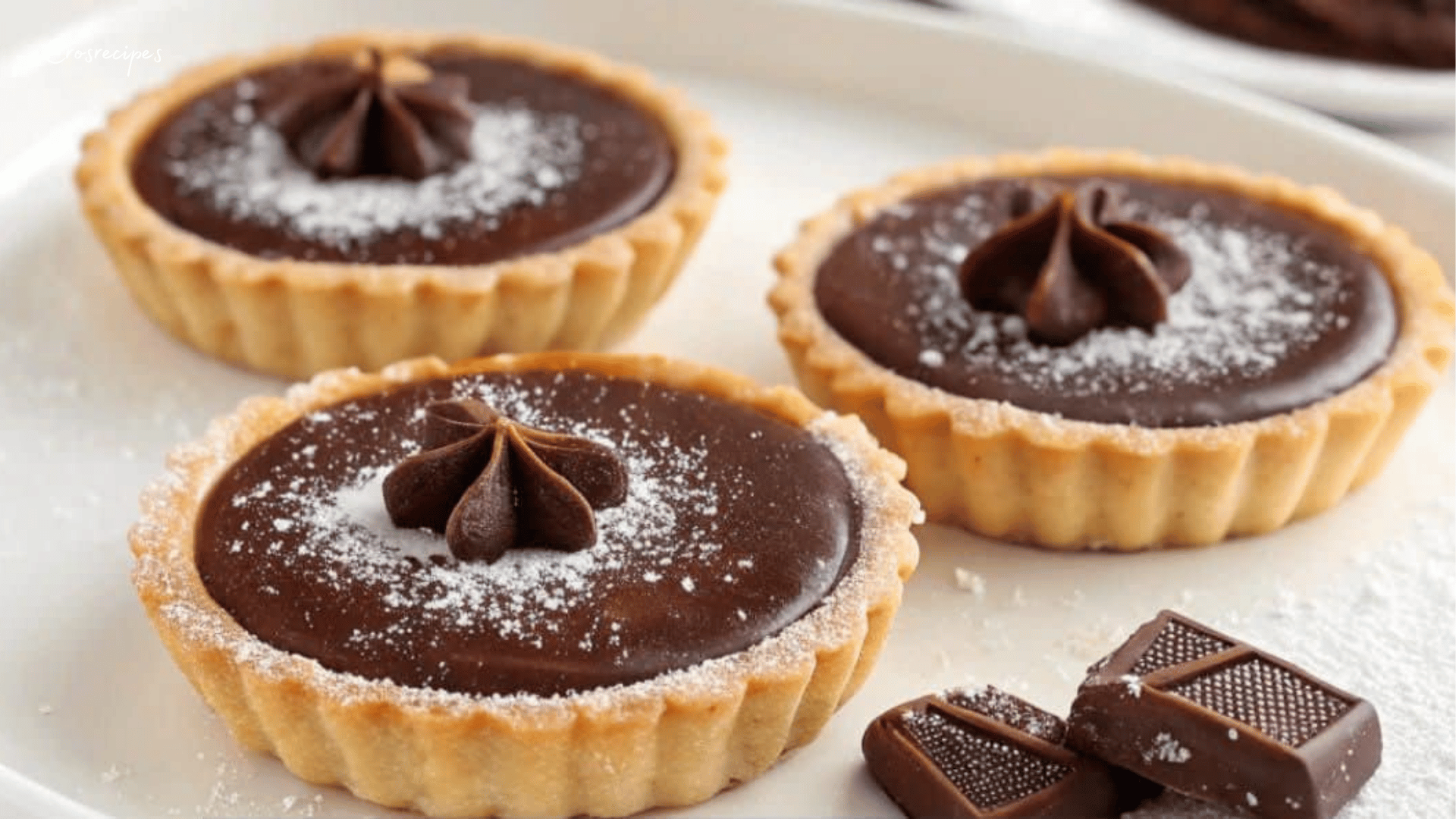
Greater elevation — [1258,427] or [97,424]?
[1258,427]

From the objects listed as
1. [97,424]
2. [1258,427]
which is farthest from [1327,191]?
[97,424]

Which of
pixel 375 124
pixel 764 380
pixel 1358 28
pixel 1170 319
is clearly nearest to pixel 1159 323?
pixel 1170 319

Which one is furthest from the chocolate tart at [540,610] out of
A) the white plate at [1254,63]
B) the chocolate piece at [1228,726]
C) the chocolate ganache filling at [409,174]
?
the white plate at [1254,63]

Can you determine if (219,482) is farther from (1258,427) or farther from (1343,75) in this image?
(1343,75)

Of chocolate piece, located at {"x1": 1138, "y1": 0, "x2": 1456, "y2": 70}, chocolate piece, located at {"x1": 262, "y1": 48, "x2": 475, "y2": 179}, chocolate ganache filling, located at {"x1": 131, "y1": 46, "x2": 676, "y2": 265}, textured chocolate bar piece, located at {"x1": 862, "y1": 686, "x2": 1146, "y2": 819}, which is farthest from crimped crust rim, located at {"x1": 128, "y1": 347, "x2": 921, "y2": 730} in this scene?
chocolate piece, located at {"x1": 1138, "y1": 0, "x2": 1456, "y2": 70}

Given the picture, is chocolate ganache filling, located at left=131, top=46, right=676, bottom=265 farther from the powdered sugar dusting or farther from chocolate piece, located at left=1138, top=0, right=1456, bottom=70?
chocolate piece, located at left=1138, top=0, right=1456, bottom=70

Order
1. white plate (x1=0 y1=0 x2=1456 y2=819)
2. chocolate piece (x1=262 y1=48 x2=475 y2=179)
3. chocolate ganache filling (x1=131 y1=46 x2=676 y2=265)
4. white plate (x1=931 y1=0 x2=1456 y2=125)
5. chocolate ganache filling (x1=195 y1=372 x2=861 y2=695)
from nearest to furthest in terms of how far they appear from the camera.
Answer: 1. chocolate ganache filling (x1=195 y1=372 x2=861 y2=695)
2. white plate (x1=0 y1=0 x2=1456 y2=819)
3. chocolate ganache filling (x1=131 y1=46 x2=676 y2=265)
4. chocolate piece (x1=262 y1=48 x2=475 y2=179)
5. white plate (x1=931 y1=0 x2=1456 y2=125)

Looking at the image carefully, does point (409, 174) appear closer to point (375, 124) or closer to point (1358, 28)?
point (375, 124)
